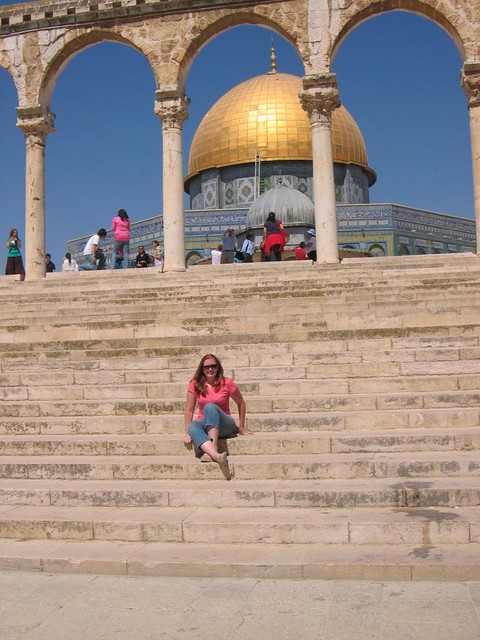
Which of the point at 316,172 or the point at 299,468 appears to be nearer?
the point at 299,468

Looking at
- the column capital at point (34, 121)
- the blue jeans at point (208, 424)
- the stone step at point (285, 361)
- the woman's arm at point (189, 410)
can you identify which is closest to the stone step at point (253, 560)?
the blue jeans at point (208, 424)

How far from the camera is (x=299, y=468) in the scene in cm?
631

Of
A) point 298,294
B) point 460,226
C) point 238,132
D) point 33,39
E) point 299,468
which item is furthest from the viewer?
point 238,132

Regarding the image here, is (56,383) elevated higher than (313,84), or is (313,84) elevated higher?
(313,84)

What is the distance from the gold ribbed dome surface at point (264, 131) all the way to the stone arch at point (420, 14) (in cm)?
2806

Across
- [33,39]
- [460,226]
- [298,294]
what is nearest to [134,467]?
[298,294]

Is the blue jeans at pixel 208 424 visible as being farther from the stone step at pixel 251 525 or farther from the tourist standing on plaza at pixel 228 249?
the tourist standing on plaza at pixel 228 249

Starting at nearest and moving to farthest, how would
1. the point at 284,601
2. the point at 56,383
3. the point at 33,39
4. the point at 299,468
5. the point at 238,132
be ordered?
the point at 284,601 → the point at 299,468 → the point at 56,383 → the point at 33,39 → the point at 238,132

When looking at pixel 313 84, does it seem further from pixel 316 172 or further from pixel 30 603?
pixel 30 603

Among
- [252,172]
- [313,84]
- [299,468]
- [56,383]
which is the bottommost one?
[299,468]

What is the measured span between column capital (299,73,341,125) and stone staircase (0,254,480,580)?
19.9 feet

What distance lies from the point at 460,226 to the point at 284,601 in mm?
41798

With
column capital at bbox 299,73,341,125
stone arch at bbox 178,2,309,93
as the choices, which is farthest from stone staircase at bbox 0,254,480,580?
stone arch at bbox 178,2,309,93

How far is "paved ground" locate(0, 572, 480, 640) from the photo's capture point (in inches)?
160
